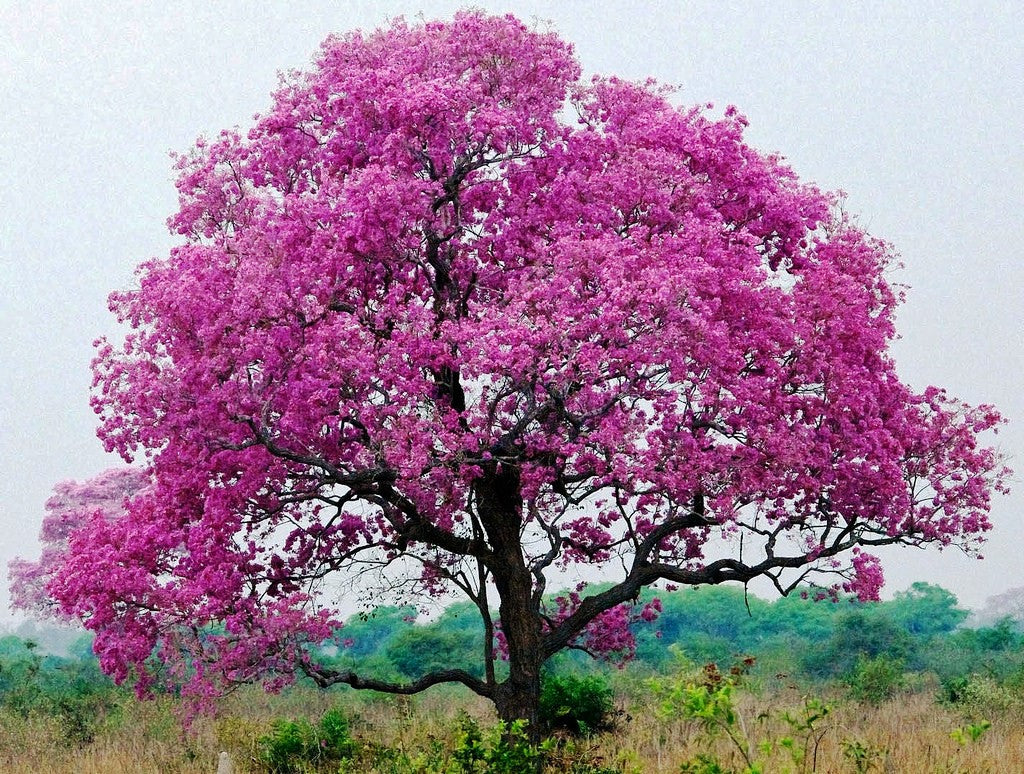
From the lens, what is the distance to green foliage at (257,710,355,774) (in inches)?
629

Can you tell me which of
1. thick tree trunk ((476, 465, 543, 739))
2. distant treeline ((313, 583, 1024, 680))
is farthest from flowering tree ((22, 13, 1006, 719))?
distant treeline ((313, 583, 1024, 680))

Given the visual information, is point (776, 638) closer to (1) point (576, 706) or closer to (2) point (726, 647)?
(2) point (726, 647)

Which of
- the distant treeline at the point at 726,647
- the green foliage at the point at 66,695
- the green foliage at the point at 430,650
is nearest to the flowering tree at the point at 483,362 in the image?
the distant treeline at the point at 726,647

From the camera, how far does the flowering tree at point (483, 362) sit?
13.3 meters

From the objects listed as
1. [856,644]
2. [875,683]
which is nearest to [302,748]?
[875,683]

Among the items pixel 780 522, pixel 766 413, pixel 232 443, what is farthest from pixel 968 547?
pixel 232 443

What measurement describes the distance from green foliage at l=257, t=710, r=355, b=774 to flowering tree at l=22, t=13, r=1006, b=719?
50.7 inches

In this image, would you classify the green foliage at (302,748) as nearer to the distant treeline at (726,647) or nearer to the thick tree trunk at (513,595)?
the distant treeline at (726,647)

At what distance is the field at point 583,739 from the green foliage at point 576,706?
0.30 meters

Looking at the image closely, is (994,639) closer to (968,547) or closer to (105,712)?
(968,547)

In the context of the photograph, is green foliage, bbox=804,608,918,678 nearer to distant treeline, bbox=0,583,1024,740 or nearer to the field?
distant treeline, bbox=0,583,1024,740

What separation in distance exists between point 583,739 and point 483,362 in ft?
23.6

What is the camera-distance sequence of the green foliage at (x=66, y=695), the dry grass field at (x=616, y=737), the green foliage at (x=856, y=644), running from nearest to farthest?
the dry grass field at (x=616, y=737), the green foliage at (x=66, y=695), the green foliage at (x=856, y=644)

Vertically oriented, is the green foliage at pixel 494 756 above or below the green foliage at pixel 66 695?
below
